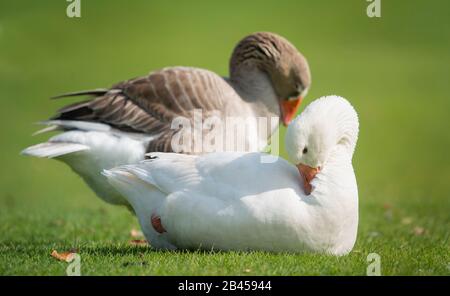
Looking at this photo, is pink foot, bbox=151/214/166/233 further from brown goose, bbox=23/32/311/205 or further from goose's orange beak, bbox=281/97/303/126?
goose's orange beak, bbox=281/97/303/126

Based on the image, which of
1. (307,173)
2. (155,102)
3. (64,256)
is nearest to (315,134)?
(307,173)

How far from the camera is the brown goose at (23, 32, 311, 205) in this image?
8.53 metres

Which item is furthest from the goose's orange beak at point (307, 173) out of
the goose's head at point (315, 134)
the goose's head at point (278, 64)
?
the goose's head at point (278, 64)

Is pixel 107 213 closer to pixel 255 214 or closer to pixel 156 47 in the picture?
pixel 255 214

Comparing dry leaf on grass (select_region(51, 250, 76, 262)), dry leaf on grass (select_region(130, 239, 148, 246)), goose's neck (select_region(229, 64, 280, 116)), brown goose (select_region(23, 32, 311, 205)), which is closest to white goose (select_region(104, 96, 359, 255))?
dry leaf on grass (select_region(51, 250, 76, 262))

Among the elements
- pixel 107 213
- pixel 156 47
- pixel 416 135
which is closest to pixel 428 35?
pixel 416 135

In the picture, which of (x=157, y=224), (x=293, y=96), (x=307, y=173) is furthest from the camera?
(x=293, y=96)

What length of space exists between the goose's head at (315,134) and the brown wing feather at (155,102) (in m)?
2.79

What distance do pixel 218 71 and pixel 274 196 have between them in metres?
23.1

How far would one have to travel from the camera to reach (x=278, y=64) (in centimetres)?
969

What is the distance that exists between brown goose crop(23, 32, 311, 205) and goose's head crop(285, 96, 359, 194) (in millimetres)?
2548

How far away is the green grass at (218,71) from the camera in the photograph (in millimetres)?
5945

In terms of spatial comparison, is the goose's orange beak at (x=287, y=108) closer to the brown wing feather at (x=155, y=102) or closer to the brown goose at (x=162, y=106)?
the brown goose at (x=162, y=106)

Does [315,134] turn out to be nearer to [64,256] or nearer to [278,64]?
[64,256]
